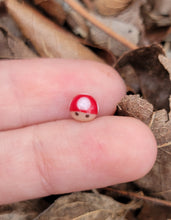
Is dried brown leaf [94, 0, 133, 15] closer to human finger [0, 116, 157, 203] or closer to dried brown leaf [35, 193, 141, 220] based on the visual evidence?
human finger [0, 116, 157, 203]

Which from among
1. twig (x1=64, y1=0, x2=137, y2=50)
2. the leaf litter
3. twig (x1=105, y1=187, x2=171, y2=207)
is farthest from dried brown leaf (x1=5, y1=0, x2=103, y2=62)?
twig (x1=105, y1=187, x2=171, y2=207)

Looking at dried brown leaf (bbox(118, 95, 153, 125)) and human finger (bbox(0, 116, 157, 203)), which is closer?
human finger (bbox(0, 116, 157, 203))


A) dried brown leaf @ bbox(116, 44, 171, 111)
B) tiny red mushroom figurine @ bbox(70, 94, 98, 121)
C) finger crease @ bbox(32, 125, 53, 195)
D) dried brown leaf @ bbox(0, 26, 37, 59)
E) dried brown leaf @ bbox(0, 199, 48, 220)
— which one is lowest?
dried brown leaf @ bbox(0, 199, 48, 220)

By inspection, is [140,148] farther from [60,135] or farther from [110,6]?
[110,6]

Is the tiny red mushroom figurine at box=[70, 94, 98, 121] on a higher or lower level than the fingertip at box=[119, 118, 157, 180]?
higher

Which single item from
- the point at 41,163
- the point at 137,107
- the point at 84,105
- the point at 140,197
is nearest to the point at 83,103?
the point at 84,105

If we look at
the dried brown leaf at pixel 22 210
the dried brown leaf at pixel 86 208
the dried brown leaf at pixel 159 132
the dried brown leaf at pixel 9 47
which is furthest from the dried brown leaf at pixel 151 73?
the dried brown leaf at pixel 22 210

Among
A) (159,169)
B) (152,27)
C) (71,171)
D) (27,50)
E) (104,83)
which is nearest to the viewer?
(71,171)

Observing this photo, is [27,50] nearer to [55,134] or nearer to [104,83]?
[104,83]

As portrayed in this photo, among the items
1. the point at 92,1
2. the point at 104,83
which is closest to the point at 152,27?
the point at 92,1
